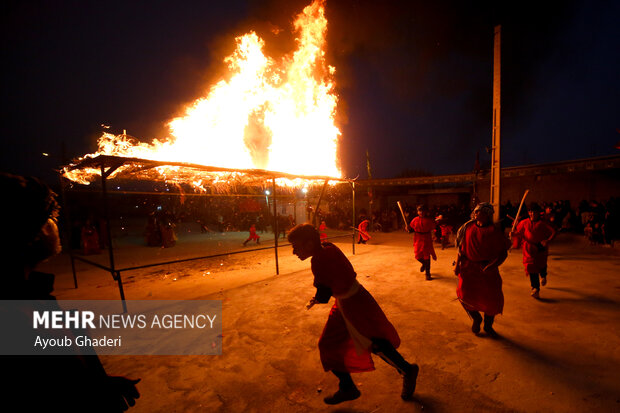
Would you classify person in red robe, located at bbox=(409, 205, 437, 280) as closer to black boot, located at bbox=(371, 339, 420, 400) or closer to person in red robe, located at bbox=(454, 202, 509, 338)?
person in red robe, located at bbox=(454, 202, 509, 338)

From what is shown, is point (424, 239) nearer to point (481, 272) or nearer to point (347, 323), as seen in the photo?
point (481, 272)

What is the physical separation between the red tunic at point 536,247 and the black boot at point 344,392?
465 centimetres

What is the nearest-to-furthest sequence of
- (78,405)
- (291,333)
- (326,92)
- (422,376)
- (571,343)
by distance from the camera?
1. (78,405)
2. (422,376)
3. (571,343)
4. (291,333)
5. (326,92)

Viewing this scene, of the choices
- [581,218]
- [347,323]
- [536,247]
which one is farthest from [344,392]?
[581,218]

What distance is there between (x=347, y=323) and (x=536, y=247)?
16.0 feet

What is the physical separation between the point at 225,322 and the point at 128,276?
5.72 metres

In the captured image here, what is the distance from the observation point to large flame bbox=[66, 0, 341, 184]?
822 cm

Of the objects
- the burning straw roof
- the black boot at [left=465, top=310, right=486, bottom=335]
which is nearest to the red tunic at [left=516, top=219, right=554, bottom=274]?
the black boot at [left=465, top=310, right=486, bottom=335]

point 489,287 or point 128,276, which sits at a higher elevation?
point 489,287

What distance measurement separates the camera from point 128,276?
8422mm

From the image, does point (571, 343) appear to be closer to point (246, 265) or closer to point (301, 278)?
point (301, 278)

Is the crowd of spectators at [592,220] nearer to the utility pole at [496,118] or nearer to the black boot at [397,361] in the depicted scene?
the utility pole at [496,118]

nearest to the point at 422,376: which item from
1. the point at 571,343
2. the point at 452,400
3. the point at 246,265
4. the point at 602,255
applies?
the point at 452,400

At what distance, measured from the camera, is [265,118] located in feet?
32.5
